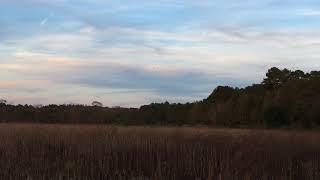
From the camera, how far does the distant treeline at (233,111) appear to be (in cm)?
3644

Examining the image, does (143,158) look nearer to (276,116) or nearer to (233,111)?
(276,116)

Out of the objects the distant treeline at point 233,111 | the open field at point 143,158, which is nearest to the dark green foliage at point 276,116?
the distant treeline at point 233,111

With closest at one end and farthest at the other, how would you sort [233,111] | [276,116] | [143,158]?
[143,158]
[276,116]
[233,111]

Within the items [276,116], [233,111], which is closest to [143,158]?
[276,116]

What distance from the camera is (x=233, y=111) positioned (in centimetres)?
4834

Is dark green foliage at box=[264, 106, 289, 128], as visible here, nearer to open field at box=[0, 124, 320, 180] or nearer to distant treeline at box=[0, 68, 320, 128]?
distant treeline at box=[0, 68, 320, 128]

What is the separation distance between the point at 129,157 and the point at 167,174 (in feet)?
7.01

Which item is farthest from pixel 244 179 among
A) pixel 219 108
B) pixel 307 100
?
pixel 219 108

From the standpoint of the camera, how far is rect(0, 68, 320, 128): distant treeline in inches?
1435

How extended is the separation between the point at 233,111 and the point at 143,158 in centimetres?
3696

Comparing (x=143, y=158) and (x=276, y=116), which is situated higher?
(x=276, y=116)

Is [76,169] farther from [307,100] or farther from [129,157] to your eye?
[307,100]

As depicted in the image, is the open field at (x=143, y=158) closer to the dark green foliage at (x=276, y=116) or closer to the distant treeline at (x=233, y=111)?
the distant treeline at (x=233, y=111)

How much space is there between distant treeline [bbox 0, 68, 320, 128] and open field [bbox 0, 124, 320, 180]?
53.2ft
